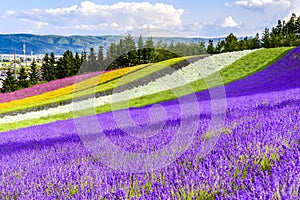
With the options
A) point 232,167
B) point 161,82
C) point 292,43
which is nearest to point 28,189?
point 232,167

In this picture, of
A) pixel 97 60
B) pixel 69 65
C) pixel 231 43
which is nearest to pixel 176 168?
pixel 97 60

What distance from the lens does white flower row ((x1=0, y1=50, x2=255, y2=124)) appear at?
2077cm

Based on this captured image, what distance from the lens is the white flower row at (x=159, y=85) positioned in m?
20.8

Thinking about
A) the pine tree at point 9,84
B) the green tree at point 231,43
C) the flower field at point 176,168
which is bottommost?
the pine tree at point 9,84

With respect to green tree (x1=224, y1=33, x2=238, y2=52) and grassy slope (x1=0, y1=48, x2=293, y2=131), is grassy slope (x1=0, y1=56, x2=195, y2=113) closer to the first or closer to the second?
grassy slope (x1=0, y1=48, x2=293, y2=131)

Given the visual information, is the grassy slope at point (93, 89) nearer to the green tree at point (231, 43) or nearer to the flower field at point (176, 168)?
the flower field at point (176, 168)

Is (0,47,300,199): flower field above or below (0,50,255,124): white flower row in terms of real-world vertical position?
above

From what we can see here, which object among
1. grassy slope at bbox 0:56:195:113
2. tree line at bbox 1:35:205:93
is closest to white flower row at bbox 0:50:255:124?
grassy slope at bbox 0:56:195:113

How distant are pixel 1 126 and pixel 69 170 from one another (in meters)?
15.5

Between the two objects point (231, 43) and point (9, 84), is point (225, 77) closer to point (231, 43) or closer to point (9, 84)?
point (231, 43)

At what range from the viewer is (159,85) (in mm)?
26062

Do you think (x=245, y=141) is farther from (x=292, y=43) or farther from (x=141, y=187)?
(x=292, y=43)

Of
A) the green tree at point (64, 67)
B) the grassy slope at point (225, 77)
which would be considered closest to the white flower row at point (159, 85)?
the grassy slope at point (225, 77)

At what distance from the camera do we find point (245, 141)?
3.30 m
